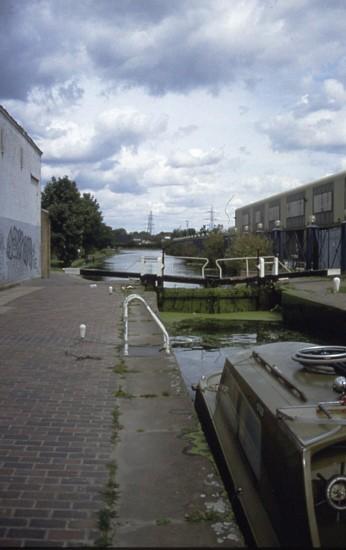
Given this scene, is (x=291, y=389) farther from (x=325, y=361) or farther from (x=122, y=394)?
(x=122, y=394)

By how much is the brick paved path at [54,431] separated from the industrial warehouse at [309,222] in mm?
22254

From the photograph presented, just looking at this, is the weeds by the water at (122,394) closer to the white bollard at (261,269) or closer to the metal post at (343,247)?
the white bollard at (261,269)

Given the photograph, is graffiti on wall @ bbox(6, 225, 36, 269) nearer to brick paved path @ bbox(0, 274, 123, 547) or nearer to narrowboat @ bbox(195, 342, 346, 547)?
brick paved path @ bbox(0, 274, 123, 547)

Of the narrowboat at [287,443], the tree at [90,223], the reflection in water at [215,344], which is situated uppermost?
the tree at [90,223]

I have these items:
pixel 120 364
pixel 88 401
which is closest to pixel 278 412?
pixel 88 401

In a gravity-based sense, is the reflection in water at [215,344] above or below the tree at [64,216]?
below

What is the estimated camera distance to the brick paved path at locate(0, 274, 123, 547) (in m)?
3.61

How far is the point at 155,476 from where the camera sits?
4.41 m

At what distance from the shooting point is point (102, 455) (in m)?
4.74

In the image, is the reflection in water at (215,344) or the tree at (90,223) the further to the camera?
the tree at (90,223)

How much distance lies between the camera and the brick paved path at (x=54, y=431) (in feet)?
11.9

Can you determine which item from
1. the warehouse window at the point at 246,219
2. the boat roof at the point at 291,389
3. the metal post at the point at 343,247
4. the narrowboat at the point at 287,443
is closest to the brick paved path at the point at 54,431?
the narrowboat at the point at 287,443

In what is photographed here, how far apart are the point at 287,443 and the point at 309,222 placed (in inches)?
1267

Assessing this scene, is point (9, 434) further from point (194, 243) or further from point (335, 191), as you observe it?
point (194, 243)
